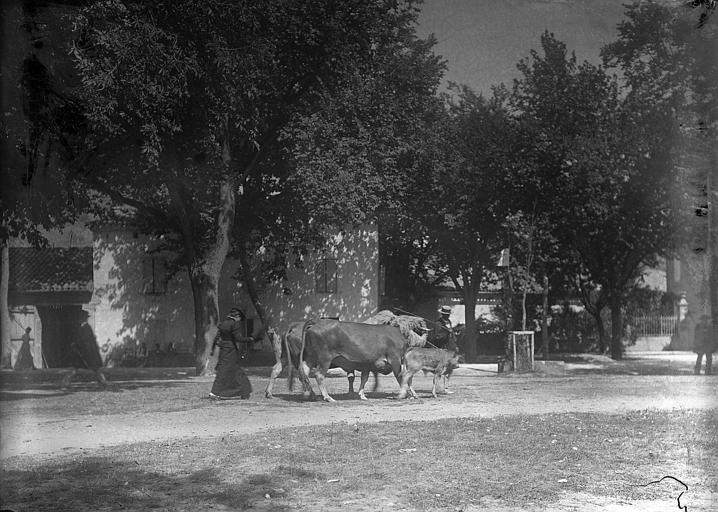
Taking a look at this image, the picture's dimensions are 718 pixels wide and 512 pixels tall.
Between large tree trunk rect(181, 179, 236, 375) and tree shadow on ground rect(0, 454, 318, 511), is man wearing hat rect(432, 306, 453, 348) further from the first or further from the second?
tree shadow on ground rect(0, 454, 318, 511)

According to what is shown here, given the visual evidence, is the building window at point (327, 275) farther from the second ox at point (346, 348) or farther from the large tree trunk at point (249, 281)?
the second ox at point (346, 348)

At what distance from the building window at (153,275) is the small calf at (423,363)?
22586 millimetres

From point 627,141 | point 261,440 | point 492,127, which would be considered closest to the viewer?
point 261,440

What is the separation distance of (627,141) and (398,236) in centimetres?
1264

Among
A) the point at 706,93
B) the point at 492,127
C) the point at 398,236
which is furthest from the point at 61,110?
the point at 398,236

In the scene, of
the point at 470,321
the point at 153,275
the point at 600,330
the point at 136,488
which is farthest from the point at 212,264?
the point at 600,330

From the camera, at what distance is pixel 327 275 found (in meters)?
32.7

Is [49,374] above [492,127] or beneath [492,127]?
beneath

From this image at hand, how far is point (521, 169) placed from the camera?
26.2 metres

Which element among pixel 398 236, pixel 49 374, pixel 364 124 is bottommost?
pixel 49 374

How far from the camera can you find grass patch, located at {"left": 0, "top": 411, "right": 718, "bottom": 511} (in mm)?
7898

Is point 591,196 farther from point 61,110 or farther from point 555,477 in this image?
point 555,477

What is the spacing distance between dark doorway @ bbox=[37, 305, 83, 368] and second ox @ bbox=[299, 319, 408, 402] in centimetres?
2307

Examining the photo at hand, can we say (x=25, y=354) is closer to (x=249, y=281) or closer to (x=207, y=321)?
(x=249, y=281)
